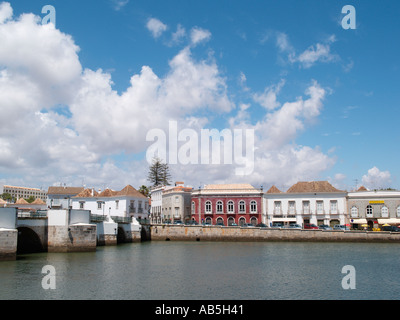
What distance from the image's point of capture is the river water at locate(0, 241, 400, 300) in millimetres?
20781

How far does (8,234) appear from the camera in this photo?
31.7 metres

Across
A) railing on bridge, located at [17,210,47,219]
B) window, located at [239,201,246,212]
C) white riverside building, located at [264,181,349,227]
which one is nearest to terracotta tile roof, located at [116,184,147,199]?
window, located at [239,201,246,212]

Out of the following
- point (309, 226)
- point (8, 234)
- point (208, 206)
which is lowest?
point (309, 226)

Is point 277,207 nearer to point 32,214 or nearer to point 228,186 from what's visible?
point 228,186

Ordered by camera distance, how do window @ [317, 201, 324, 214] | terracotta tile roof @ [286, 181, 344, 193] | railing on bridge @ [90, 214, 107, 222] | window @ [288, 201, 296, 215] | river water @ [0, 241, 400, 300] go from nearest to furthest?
river water @ [0, 241, 400, 300] < railing on bridge @ [90, 214, 107, 222] < window @ [317, 201, 324, 214] < terracotta tile roof @ [286, 181, 344, 193] < window @ [288, 201, 296, 215]

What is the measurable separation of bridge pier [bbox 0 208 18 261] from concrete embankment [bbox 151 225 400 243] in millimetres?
30650

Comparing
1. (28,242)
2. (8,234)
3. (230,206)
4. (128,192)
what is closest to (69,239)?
(28,242)

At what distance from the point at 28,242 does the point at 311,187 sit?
47187 mm

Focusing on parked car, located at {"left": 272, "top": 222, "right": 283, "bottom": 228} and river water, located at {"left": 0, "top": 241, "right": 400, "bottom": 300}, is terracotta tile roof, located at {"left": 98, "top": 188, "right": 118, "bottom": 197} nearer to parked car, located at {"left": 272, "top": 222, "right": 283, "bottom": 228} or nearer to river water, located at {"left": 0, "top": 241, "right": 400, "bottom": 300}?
parked car, located at {"left": 272, "top": 222, "right": 283, "bottom": 228}

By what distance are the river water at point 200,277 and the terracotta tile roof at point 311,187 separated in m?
28.9

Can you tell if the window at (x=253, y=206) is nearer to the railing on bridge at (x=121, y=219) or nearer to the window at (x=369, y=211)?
the window at (x=369, y=211)

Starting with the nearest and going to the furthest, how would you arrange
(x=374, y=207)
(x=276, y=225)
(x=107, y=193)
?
(x=374, y=207) → (x=276, y=225) → (x=107, y=193)
